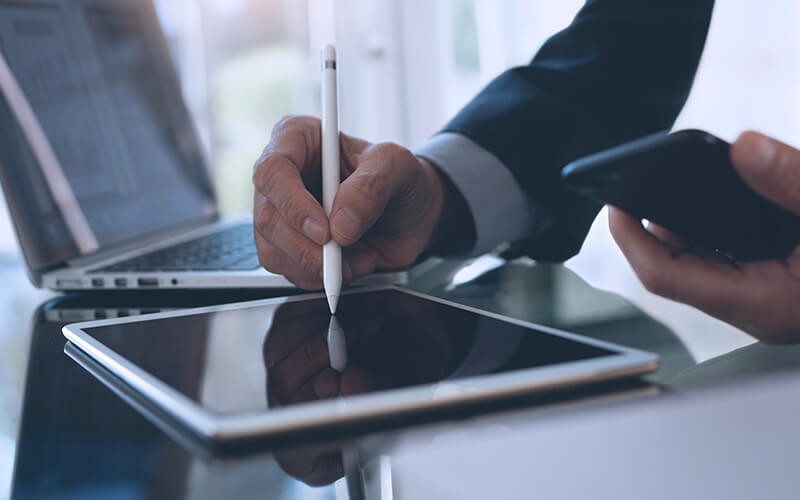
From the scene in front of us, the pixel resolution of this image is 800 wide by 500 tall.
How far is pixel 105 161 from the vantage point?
818 mm

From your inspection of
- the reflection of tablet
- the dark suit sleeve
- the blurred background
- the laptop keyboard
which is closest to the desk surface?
the reflection of tablet

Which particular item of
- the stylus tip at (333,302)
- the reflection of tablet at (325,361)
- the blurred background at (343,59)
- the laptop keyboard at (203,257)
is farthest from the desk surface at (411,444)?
the blurred background at (343,59)

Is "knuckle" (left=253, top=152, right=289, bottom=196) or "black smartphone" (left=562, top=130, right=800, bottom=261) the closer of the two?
"black smartphone" (left=562, top=130, right=800, bottom=261)

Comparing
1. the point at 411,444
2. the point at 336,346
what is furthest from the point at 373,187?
the point at 411,444

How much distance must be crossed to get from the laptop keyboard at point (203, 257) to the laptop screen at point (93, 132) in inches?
2.9

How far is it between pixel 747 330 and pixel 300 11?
7.17 ft

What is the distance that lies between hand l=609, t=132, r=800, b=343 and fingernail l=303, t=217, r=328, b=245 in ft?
0.61

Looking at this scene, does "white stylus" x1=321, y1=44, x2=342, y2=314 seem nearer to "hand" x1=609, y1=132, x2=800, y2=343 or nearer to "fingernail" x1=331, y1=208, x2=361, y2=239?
"fingernail" x1=331, y1=208, x2=361, y2=239

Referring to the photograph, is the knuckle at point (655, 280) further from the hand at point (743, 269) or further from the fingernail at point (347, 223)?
the fingernail at point (347, 223)

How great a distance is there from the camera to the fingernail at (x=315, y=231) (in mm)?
471

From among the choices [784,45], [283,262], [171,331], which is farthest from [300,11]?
[171,331]

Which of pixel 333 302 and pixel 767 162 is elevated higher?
pixel 767 162

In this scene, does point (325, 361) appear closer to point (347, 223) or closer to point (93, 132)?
point (347, 223)

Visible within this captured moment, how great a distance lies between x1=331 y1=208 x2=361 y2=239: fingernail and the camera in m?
0.47
